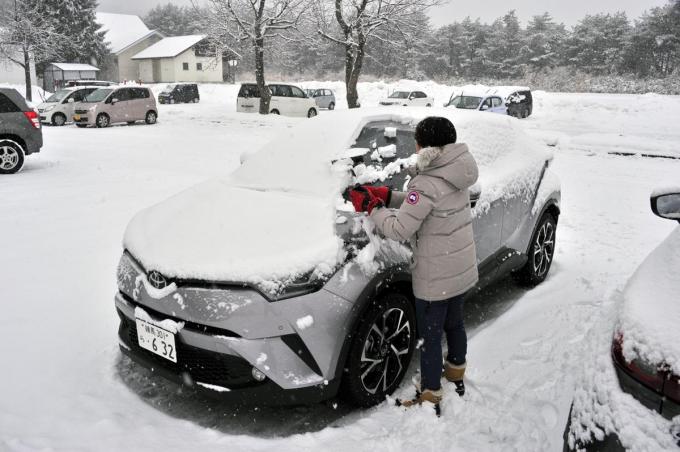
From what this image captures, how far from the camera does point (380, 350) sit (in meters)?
2.89

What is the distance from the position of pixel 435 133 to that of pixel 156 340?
1805mm

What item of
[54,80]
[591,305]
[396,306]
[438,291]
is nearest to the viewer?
[438,291]

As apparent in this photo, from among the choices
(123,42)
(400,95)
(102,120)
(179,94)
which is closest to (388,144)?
(102,120)

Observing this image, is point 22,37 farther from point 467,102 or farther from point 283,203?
point 283,203

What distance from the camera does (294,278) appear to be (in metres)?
2.52

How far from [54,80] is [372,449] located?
5187 cm

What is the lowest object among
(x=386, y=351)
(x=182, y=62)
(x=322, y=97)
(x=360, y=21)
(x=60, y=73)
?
(x=386, y=351)

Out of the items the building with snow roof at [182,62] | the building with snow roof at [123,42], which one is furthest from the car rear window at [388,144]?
the building with snow roof at [123,42]

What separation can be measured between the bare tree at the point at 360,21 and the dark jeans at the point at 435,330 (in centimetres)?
2018

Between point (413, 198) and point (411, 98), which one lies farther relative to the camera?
point (411, 98)

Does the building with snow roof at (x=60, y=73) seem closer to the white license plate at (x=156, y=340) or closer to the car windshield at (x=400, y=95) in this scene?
the car windshield at (x=400, y=95)

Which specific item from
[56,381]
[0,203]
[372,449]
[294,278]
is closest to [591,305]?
[372,449]

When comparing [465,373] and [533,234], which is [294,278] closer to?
[465,373]

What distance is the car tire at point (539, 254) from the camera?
4.58 metres
